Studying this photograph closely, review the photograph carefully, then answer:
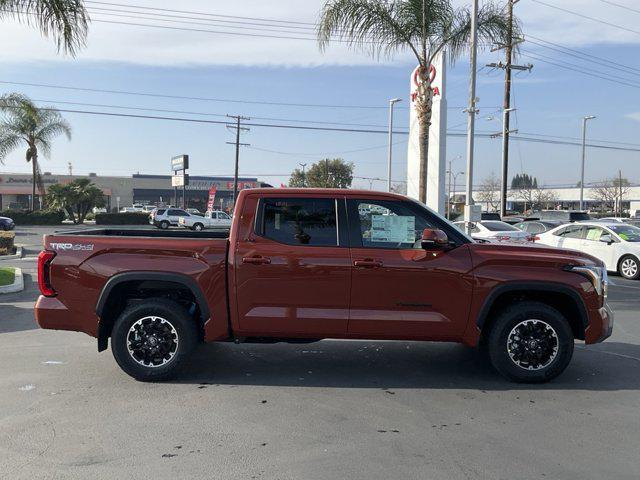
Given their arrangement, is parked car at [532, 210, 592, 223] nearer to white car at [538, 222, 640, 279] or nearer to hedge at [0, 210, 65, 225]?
white car at [538, 222, 640, 279]

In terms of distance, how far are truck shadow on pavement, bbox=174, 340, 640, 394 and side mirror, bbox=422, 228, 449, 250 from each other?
1415 millimetres

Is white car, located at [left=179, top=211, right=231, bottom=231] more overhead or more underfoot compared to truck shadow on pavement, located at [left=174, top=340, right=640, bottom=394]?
more overhead

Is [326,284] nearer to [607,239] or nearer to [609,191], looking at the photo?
[607,239]

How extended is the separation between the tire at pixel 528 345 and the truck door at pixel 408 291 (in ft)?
1.46

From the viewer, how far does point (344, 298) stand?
5539 millimetres

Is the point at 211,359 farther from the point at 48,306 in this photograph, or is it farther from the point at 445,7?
the point at 445,7

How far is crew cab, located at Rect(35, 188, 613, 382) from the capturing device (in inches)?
218

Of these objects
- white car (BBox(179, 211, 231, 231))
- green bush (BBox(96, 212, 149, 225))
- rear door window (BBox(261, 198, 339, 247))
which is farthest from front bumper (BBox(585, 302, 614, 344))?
green bush (BBox(96, 212, 149, 225))

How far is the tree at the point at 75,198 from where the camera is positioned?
48.6 metres

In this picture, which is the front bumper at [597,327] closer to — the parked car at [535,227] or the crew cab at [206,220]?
the parked car at [535,227]

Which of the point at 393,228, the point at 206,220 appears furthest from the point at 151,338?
the point at 206,220

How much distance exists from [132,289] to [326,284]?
6.50ft

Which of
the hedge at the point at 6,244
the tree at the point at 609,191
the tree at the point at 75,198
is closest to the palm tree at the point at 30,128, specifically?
the tree at the point at 75,198

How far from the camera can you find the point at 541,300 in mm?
5879
